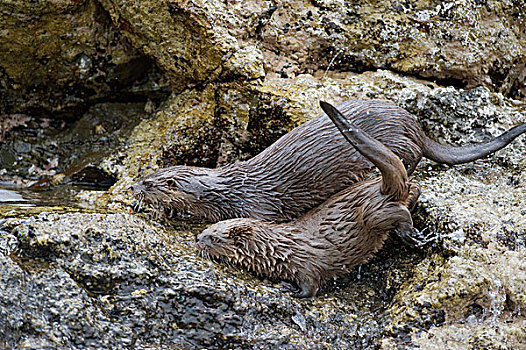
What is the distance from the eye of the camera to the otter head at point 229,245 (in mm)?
3189

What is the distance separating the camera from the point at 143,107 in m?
4.68

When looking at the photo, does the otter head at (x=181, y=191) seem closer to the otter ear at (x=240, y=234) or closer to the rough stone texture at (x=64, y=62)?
the otter ear at (x=240, y=234)

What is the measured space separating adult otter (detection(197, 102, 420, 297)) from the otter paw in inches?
0.9

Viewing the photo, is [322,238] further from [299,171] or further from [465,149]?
[465,149]

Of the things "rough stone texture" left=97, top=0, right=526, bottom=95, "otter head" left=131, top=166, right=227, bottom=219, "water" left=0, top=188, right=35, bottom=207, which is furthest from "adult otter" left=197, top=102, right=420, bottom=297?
"rough stone texture" left=97, top=0, right=526, bottom=95

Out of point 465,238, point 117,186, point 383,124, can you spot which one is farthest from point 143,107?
point 465,238

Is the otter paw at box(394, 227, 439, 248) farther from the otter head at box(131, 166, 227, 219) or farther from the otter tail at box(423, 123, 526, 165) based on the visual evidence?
the otter head at box(131, 166, 227, 219)

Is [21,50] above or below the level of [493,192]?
above

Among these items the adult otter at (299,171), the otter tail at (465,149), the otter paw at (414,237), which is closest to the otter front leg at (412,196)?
the otter paw at (414,237)

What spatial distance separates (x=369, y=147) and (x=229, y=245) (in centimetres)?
92

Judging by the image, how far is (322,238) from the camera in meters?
3.21

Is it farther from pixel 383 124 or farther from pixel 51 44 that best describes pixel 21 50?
pixel 383 124

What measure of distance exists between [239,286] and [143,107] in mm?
2212

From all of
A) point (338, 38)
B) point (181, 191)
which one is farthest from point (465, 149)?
point (181, 191)
